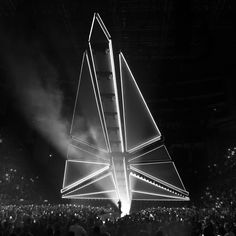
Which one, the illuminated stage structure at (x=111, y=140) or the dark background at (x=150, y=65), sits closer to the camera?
the dark background at (x=150, y=65)

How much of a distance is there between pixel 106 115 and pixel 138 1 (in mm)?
9654

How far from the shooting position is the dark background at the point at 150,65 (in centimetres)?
1656

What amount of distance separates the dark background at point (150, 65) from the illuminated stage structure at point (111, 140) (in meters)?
1.70

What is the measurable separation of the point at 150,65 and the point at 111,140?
7.32m

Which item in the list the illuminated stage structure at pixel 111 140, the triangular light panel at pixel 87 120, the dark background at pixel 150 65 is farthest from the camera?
the triangular light panel at pixel 87 120

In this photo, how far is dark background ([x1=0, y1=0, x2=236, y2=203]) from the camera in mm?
16562

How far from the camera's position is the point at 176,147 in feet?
134

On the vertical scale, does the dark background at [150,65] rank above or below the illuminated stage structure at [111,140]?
above

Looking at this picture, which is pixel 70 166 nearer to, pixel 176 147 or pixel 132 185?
pixel 132 185

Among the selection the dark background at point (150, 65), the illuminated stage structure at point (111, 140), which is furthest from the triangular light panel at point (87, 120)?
the dark background at point (150, 65)

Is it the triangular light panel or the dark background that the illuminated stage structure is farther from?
the dark background

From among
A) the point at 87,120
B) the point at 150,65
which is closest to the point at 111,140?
the point at 87,120

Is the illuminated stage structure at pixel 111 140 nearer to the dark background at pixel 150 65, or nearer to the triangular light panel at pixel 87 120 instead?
the triangular light panel at pixel 87 120

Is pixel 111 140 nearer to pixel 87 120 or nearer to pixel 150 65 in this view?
pixel 87 120
